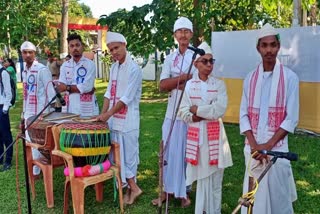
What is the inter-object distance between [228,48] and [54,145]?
237 inches

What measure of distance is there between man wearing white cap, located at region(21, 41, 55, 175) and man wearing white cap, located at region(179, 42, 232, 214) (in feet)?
8.39

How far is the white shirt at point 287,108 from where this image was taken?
318 centimetres

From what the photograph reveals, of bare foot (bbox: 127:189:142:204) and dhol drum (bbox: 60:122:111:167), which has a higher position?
dhol drum (bbox: 60:122:111:167)

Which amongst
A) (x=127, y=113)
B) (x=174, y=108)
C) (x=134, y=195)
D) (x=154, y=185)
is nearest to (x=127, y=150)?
(x=127, y=113)

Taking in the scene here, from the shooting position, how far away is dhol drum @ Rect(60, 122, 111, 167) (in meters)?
4.21

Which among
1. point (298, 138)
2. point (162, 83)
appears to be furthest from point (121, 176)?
point (298, 138)

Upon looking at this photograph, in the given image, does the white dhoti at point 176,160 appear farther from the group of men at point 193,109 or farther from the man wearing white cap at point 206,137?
the man wearing white cap at point 206,137

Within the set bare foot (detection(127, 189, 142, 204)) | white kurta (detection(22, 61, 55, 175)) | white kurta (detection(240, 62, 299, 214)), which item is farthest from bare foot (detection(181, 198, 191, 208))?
white kurta (detection(22, 61, 55, 175))

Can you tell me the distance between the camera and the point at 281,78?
10.5 ft

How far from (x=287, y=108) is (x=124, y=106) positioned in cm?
205

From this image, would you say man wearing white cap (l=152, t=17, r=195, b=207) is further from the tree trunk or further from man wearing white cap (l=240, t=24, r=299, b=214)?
the tree trunk

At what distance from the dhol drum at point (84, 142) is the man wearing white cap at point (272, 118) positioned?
5.28 ft

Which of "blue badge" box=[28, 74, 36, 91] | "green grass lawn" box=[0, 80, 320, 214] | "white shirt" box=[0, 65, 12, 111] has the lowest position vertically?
"green grass lawn" box=[0, 80, 320, 214]

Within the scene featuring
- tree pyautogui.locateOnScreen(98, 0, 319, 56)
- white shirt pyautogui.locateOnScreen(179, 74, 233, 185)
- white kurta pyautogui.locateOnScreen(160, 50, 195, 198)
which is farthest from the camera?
tree pyautogui.locateOnScreen(98, 0, 319, 56)
